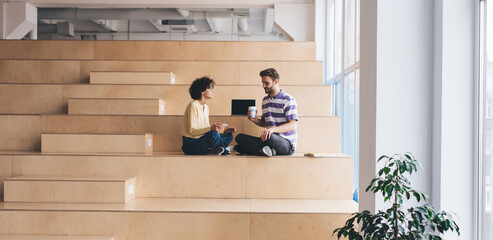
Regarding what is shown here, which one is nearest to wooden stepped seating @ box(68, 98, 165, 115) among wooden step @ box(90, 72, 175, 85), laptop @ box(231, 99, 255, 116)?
wooden step @ box(90, 72, 175, 85)

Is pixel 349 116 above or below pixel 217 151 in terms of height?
above

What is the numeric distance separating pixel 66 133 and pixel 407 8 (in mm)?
3326

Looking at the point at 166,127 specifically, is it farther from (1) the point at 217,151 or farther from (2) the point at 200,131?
(1) the point at 217,151

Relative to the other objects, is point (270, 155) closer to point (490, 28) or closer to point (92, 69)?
point (490, 28)

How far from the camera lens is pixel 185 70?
6008 mm

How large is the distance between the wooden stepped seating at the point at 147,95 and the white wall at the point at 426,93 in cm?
248

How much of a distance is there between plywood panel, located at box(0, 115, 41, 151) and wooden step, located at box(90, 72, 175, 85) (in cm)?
110

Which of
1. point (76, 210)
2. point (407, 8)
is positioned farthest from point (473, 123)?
point (76, 210)

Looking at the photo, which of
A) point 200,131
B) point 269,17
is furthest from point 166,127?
point 269,17

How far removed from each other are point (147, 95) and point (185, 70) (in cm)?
76

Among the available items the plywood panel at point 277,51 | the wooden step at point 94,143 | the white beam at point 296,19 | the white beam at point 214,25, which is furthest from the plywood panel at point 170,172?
the white beam at point 214,25

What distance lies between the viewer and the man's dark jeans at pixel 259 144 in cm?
415

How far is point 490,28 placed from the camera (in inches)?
97.0

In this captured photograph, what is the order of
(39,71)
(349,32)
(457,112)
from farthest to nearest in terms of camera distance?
(39,71) → (349,32) → (457,112)
